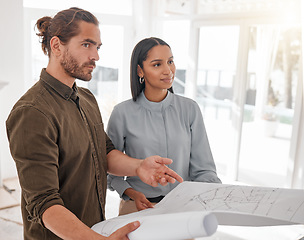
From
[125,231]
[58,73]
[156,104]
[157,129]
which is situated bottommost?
[125,231]

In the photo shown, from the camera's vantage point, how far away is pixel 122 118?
144 cm

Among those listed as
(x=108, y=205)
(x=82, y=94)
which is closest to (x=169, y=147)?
(x=82, y=94)

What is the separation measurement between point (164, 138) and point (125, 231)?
0.65 metres

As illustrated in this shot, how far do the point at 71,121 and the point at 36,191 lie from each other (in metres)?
0.25

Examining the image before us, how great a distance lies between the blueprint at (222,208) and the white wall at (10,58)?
10.6ft

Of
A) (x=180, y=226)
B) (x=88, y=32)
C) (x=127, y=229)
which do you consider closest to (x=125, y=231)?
(x=127, y=229)

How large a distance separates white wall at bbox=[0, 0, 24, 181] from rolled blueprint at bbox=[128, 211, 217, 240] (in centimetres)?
336

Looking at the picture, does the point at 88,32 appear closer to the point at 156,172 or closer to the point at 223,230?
the point at 156,172

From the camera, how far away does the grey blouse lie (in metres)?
1.41

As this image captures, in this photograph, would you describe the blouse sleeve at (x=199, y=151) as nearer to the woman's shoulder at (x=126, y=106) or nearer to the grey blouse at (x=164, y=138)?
the grey blouse at (x=164, y=138)

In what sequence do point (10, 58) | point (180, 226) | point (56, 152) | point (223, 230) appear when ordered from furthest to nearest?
point (10, 58) → point (223, 230) → point (56, 152) → point (180, 226)

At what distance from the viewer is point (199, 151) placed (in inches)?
56.7

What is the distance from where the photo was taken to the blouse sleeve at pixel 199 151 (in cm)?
142

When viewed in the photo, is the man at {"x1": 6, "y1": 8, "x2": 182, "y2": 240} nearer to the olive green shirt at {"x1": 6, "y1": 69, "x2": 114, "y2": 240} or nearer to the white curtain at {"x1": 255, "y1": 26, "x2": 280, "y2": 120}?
the olive green shirt at {"x1": 6, "y1": 69, "x2": 114, "y2": 240}
